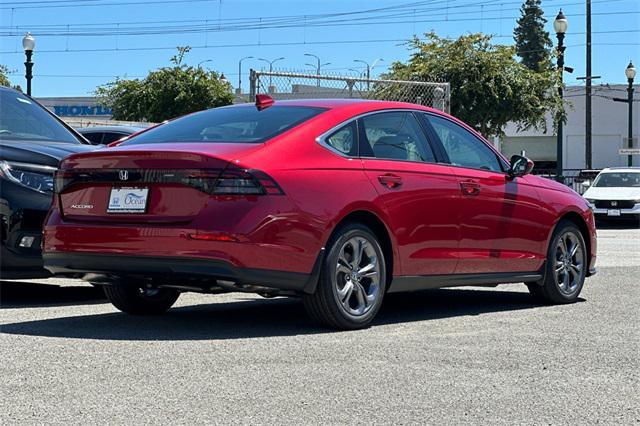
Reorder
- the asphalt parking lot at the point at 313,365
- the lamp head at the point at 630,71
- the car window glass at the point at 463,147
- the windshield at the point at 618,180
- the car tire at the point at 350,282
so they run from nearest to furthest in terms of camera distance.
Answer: the asphalt parking lot at the point at 313,365
the car tire at the point at 350,282
the car window glass at the point at 463,147
the windshield at the point at 618,180
the lamp head at the point at 630,71

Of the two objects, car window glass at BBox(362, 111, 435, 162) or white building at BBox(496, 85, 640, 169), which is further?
white building at BBox(496, 85, 640, 169)

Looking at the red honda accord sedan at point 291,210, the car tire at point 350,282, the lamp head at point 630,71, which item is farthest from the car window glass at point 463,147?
the lamp head at point 630,71

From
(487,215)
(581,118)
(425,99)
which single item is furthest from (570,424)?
(581,118)

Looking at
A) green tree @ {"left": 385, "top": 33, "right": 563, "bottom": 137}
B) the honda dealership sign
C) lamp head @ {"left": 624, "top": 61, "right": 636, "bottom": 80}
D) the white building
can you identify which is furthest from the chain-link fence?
the honda dealership sign

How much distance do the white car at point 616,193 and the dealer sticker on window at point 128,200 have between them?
20710 mm

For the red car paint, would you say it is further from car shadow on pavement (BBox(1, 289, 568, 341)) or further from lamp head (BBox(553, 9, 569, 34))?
lamp head (BBox(553, 9, 569, 34))

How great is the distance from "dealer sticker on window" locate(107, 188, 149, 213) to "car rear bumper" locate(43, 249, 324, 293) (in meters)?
0.29

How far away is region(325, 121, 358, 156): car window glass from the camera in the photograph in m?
7.35

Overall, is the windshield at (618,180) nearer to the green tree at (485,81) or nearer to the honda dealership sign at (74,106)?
the green tree at (485,81)

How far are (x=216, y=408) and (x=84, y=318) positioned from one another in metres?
3.12

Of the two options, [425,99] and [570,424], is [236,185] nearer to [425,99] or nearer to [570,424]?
[570,424]

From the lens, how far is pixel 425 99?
19547 mm

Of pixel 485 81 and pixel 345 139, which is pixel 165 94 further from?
pixel 345 139

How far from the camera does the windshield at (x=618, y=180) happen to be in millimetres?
28348
